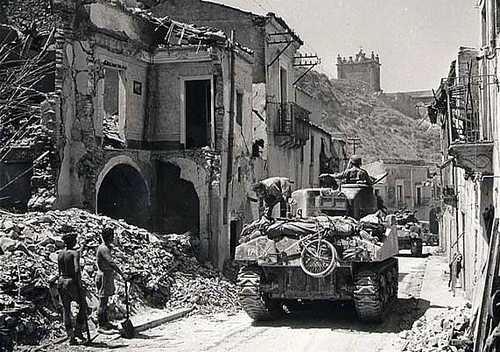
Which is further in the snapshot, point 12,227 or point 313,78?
point 313,78

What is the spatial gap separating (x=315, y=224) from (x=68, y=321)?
16.7ft

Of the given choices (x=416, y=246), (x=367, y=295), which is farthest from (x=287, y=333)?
(x=416, y=246)

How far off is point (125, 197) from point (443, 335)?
12916 mm

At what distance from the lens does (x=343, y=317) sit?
15125 millimetres

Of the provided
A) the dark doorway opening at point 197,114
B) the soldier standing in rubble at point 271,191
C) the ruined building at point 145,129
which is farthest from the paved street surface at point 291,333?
the dark doorway opening at point 197,114

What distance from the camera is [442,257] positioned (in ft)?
105

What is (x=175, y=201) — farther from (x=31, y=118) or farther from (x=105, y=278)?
(x=105, y=278)

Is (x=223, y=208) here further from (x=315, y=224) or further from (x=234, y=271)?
(x=315, y=224)

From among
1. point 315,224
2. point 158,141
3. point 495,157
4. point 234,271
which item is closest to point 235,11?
point 158,141

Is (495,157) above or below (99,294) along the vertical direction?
Result: above

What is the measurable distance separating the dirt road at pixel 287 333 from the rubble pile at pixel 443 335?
16.2 inches

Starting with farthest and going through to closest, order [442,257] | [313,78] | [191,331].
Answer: [313,78] < [442,257] < [191,331]

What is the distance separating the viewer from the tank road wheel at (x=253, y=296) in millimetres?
14094

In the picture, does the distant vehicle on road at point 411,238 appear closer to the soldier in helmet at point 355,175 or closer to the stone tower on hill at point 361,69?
the soldier in helmet at point 355,175
